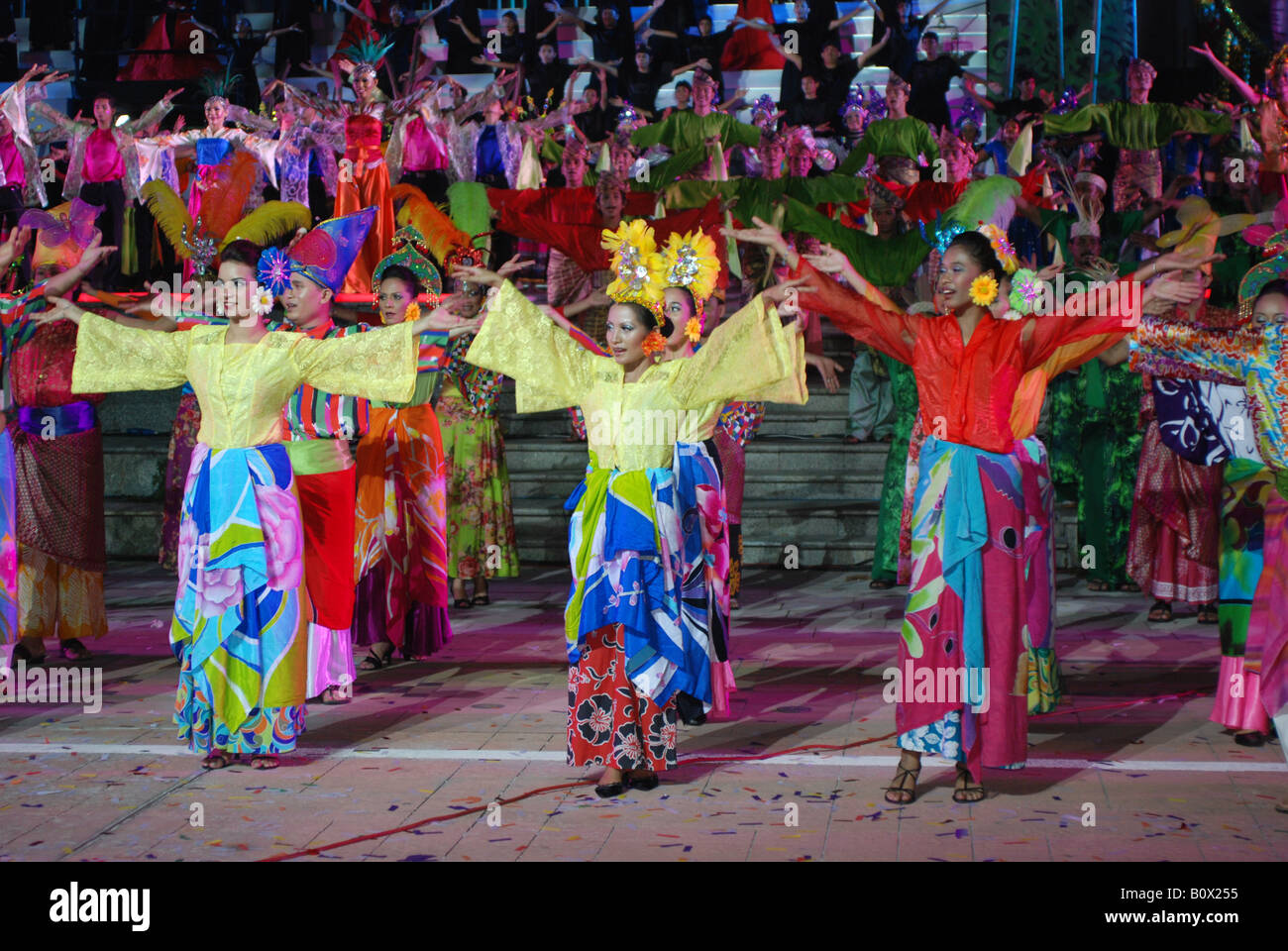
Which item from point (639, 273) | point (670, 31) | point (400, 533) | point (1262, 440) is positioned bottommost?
point (400, 533)

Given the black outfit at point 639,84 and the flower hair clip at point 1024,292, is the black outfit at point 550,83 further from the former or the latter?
the flower hair clip at point 1024,292

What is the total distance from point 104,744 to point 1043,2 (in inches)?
453

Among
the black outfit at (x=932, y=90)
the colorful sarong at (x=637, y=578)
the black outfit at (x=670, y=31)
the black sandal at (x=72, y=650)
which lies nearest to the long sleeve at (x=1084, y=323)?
the colorful sarong at (x=637, y=578)

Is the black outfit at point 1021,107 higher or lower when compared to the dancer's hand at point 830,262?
higher

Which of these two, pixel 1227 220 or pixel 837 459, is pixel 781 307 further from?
pixel 837 459

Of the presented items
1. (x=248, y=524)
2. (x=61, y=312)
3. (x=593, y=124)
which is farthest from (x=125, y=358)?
(x=593, y=124)

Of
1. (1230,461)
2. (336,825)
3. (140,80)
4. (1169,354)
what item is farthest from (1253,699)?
(140,80)

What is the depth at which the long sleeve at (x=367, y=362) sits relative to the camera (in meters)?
5.30

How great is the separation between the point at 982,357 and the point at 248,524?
98.4 inches

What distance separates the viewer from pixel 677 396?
16.6ft

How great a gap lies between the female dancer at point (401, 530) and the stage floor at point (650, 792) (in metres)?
0.18

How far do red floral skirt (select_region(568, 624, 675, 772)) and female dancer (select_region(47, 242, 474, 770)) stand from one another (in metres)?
1.06

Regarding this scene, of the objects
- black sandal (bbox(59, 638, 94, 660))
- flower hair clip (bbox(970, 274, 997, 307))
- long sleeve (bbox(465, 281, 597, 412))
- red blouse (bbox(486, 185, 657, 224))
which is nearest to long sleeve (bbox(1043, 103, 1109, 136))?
red blouse (bbox(486, 185, 657, 224))

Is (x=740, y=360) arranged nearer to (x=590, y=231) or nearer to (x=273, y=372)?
(x=273, y=372)
